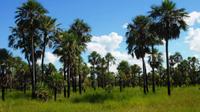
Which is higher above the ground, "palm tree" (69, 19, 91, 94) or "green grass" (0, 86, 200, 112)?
"palm tree" (69, 19, 91, 94)

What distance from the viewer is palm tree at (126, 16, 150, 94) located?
62.0 metres

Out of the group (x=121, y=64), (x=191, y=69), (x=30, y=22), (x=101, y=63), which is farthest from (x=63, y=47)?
(x=191, y=69)

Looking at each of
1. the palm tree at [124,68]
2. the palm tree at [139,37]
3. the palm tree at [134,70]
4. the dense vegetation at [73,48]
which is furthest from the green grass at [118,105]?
the palm tree at [134,70]

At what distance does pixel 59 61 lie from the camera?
70.6 meters

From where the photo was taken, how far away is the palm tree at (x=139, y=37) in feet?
203

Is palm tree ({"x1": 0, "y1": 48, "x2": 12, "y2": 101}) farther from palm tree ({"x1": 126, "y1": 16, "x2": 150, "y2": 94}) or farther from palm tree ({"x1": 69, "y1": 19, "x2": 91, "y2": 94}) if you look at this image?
palm tree ({"x1": 126, "y1": 16, "x2": 150, "y2": 94})

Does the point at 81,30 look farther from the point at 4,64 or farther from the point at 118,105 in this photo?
the point at 118,105

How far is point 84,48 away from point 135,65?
57124 millimetres

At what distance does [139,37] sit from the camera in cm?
6241

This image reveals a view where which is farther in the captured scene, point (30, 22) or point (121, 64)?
point (121, 64)

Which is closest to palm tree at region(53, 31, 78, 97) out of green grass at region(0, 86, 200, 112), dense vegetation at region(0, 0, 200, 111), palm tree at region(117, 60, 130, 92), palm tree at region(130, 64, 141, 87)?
dense vegetation at region(0, 0, 200, 111)

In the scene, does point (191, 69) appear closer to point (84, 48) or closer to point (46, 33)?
point (84, 48)

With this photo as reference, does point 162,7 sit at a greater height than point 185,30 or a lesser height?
greater

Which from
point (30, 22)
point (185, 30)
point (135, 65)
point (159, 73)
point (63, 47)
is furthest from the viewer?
point (135, 65)
